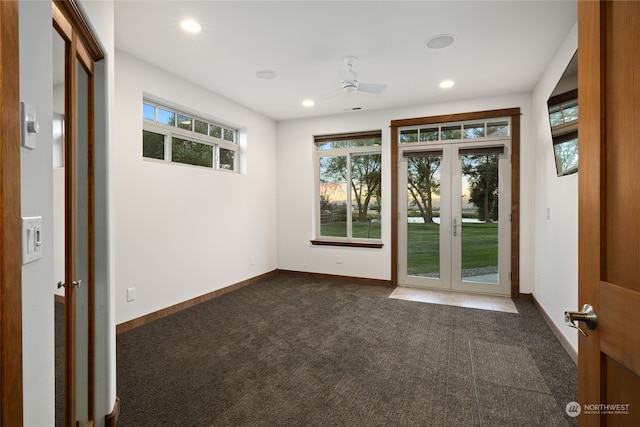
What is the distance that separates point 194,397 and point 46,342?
4.86 feet

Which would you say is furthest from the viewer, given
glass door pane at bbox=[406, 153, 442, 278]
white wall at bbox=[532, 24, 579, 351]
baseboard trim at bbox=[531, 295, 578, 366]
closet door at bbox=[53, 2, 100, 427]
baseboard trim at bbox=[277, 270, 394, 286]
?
baseboard trim at bbox=[277, 270, 394, 286]

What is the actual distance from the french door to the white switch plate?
Result: 463 centimetres

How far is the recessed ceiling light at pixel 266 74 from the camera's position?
3674 mm

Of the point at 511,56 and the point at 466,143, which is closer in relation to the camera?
the point at 511,56

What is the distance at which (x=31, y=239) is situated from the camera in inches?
31.2

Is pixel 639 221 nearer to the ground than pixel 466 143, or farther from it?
nearer to the ground

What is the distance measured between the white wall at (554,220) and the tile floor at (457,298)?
39cm

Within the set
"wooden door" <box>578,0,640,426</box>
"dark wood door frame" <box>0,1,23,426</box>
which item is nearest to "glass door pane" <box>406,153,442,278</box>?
"wooden door" <box>578,0,640,426</box>

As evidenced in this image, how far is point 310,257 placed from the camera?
5.64 meters

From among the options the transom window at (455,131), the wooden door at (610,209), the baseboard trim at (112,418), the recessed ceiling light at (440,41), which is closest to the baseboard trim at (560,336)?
the wooden door at (610,209)

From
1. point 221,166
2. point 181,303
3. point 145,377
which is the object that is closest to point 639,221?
point 145,377

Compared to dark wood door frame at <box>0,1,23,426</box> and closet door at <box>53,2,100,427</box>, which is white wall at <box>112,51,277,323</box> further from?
dark wood door frame at <box>0,1,23,426</box>

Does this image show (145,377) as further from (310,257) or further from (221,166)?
(310,257)

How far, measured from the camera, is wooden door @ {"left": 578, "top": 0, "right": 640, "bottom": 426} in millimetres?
784
